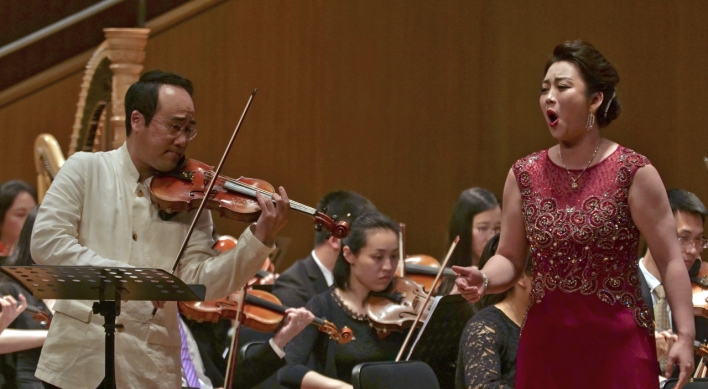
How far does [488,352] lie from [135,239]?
1049 mm

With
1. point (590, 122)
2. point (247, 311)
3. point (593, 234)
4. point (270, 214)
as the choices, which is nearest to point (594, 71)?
point (590, 122)

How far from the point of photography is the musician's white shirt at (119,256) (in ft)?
8.06

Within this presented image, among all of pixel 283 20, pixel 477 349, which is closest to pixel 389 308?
pixel 477 349

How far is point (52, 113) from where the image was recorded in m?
6.46

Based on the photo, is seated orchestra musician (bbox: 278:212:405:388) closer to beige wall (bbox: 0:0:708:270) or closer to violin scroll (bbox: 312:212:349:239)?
violin scroll (bbox: 312:212:349:239)

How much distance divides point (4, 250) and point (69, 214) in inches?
83.9

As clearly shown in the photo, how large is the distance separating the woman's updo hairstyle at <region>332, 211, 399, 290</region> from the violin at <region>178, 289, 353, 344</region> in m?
0.22

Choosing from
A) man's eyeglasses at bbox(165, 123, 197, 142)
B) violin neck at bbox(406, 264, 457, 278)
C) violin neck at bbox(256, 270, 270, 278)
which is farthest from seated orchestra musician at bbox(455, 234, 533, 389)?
violin neck at bbox(256, 270, 270, 278)

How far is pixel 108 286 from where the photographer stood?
2.27 m

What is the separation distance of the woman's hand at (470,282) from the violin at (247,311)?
1.54 metres

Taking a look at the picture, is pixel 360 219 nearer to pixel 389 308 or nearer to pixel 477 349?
pixel 389 308

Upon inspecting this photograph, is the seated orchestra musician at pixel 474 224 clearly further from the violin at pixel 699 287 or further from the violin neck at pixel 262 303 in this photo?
the violin neck at pixel 262 303

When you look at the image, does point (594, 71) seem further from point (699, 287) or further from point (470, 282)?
point (699, 287)

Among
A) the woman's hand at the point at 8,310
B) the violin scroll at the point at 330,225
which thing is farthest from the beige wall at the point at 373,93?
the violin scroll at the point at 330,225
